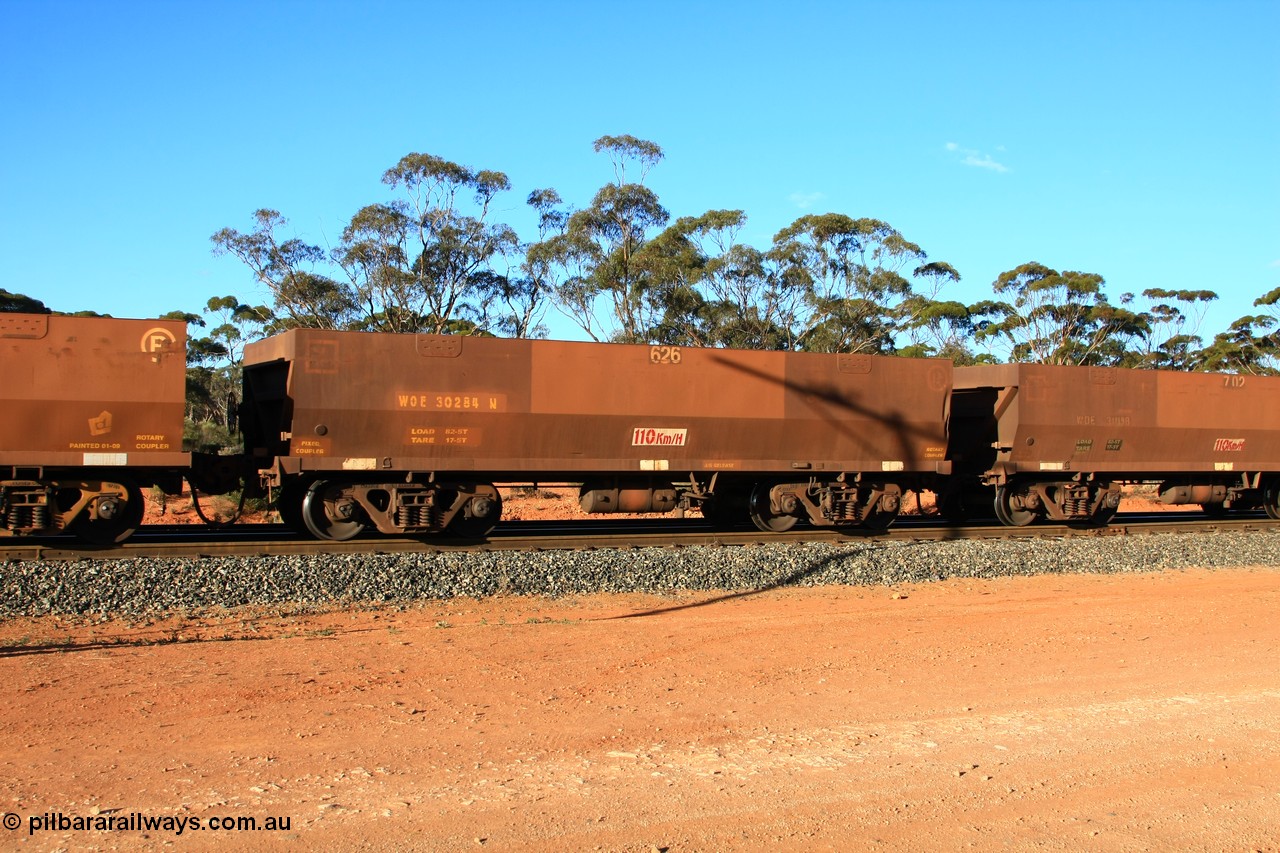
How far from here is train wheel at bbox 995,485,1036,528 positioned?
1778 centimetres

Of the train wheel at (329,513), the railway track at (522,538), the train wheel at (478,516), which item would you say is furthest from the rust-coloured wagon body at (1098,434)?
the train wheel at (329,513)

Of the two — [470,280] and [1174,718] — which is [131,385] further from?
[470,280]

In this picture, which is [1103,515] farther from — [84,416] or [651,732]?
[84,416]

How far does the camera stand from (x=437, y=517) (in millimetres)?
13891

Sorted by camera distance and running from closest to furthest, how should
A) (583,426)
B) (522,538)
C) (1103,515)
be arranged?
(522,538) → (583,426) → (1103,515)

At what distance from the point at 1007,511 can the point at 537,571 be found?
9604mm

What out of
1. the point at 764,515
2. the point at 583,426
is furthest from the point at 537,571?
the point at 764,515

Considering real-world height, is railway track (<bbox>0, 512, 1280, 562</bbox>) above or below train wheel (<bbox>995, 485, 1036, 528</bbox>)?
below

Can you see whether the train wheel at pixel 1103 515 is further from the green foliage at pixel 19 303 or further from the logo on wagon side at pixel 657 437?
the green foliage at pixel 19 303

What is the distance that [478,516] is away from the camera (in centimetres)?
1390

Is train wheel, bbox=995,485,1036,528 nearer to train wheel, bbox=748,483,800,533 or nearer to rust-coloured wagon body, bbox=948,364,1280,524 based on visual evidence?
rust-coloured wagon body, bbox=948,364,1280,524

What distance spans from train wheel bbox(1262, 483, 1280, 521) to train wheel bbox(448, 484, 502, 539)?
51.2 feet

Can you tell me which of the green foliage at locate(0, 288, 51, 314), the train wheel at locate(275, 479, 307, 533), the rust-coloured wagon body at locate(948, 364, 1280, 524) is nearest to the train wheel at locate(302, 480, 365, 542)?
the train wheel at locate(275, 479, 307, 533)

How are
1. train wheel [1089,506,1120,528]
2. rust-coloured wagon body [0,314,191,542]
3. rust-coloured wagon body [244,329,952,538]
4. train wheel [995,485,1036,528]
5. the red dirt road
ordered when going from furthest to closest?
train wheel [1089,506,1120,528] < train wheel [995,485,1036,528] < rust-coloured wagon body [244,329,952,538] < rust-coloured wagon body [0,314,191,542] < the red dirt road
